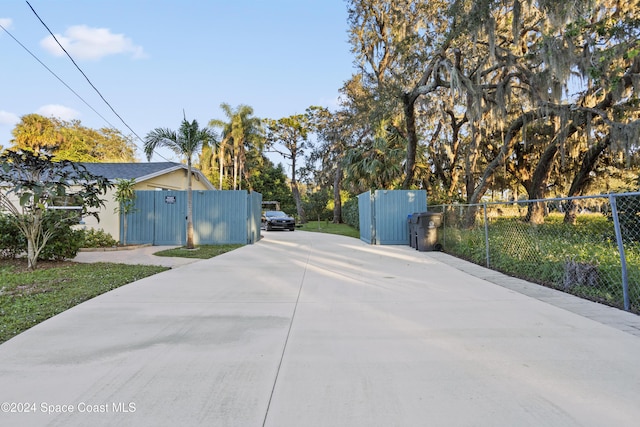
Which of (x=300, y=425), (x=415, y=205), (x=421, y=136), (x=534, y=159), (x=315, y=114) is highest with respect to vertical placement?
(x=315, y=114)

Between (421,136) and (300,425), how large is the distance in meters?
22.9

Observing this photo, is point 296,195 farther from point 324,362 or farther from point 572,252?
point 324,362

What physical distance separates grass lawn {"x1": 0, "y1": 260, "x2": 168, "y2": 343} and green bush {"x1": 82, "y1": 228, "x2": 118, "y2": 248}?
3.64 metres

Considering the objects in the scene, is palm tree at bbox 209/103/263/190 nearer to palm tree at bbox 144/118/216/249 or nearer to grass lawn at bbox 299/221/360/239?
grass lawn at bbox 299/221/360/239

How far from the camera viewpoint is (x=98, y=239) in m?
12.8

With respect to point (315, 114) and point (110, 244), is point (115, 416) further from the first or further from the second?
point (315, 114)

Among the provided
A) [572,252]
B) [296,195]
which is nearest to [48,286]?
[572,252]

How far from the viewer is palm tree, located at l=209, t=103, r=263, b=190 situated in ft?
109

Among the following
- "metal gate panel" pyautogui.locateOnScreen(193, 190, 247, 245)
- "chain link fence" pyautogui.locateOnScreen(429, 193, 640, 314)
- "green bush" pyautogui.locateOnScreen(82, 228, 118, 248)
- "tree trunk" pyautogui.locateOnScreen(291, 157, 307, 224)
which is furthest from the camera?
"tree trunk" pyautogui.locateOnScreen(291, 157, 307, 224)

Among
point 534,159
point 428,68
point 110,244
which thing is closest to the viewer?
point 110,244

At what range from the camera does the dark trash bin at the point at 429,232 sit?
11516 millimetres

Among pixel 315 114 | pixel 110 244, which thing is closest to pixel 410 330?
pixel 110 244

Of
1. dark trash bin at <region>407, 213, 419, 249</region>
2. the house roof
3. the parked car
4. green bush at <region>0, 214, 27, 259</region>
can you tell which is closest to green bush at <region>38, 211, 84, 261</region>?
green bush at <region>0, 214, 27, 259</region>

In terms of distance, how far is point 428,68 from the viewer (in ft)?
47.3
